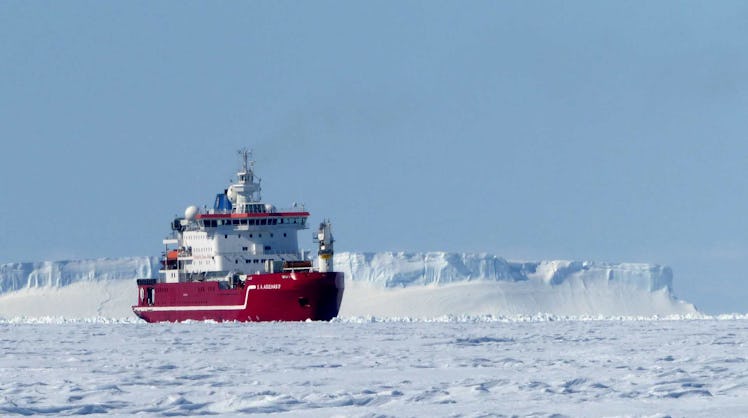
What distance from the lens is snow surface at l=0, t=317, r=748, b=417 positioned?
54.9ft

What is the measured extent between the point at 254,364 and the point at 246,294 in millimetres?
24610

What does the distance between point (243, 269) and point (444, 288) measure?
3557cm

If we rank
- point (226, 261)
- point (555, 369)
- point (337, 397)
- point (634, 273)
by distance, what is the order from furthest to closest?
point (634, 273)
point (226, 261)
point (555, 369)
point (337, 397)

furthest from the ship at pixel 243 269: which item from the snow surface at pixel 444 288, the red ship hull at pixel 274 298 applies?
the snow surface at pixel 444 288

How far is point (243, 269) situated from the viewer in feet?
164

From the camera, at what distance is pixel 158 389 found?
18.8m

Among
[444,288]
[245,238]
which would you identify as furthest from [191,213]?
[444,288]

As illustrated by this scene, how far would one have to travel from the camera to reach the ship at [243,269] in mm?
47031

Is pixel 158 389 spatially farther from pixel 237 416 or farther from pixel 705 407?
pixel 705 407

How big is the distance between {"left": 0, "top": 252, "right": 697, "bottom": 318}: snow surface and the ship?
30.0 metres

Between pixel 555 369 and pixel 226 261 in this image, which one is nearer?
pixel 555 369

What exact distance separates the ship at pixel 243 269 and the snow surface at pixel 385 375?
47.4ft

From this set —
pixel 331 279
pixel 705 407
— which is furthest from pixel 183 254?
pixel 705 407

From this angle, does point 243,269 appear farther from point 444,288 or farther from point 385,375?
point 444,288
